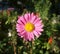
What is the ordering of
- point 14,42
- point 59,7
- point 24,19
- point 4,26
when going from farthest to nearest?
point 59,7, point 4,26, point 14,42, point 24,19

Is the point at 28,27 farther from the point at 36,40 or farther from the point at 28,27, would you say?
the point at 36,40

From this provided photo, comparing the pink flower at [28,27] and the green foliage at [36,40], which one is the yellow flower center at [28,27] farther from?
the green foliage at [36,40]

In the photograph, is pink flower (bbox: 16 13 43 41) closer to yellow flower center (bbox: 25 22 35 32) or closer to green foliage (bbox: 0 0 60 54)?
yellow flower center (bbox: 25 22 35 32)

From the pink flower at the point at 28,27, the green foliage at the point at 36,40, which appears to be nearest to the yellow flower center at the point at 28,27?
the pink flower at the point at 28,27

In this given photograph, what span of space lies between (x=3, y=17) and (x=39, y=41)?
1.96ft

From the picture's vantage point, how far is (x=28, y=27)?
2543mm

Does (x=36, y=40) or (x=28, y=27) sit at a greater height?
(x=28, y=27)

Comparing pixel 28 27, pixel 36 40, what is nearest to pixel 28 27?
pixel 28 27

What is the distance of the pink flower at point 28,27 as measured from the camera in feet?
8.21

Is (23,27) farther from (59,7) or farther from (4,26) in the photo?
(59,7)

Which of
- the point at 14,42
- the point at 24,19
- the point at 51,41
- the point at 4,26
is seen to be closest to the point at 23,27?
the point at 24,19

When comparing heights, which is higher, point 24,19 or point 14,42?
point 24,19

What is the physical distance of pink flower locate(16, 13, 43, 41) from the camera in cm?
250

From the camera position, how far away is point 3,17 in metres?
3.43
